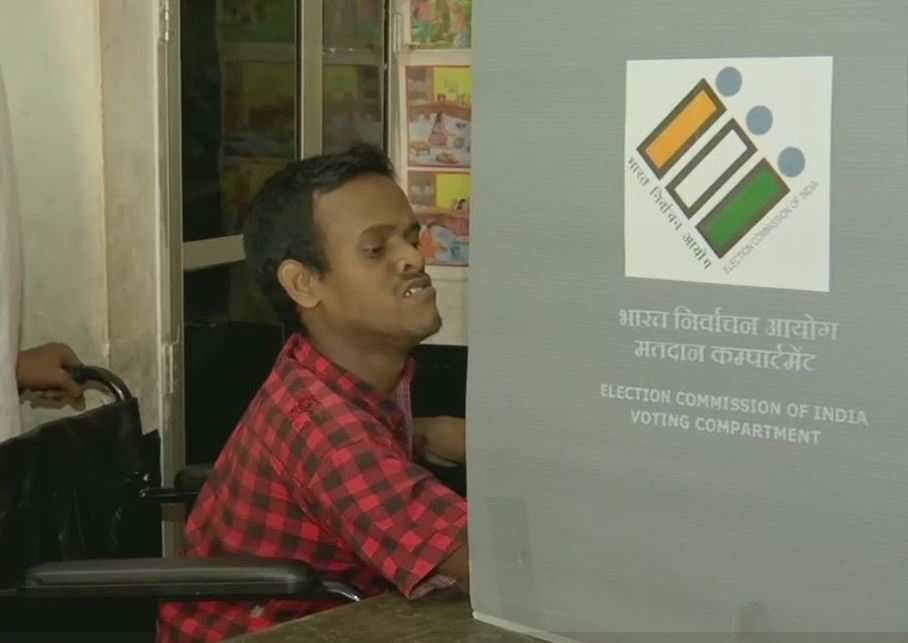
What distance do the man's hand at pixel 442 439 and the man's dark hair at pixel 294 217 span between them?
0.85 ft

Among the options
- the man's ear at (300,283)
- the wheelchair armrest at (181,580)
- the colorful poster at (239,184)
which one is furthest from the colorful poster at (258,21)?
the wheelchair armrest at (181,580)

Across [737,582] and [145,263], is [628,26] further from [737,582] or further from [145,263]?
[145,263]

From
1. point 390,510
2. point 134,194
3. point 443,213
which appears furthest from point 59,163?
point 390,510

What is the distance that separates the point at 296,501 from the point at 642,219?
74cm

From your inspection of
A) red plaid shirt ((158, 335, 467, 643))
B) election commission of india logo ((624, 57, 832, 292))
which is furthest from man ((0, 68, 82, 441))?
election commission of india logo ((624, 57, 832, 292))

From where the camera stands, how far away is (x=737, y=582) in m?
0.84

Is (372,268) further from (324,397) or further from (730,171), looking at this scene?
(730,171)

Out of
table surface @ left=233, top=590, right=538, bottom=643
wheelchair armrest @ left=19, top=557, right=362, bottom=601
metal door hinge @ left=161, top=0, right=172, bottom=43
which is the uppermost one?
metal door hinge @ left=161, top=0, right=172, bottom=43

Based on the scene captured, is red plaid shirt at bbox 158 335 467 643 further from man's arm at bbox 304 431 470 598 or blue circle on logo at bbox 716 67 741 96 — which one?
blue circle on logo at bbox 716 67 741 96

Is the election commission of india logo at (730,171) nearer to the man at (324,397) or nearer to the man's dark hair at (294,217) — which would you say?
the man at (324,397)

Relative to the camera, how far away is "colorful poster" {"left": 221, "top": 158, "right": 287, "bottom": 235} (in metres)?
2.35

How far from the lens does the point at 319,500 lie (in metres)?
1.33

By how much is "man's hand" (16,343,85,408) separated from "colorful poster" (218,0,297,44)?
27.4 inches

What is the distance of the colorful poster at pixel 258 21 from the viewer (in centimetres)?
231
